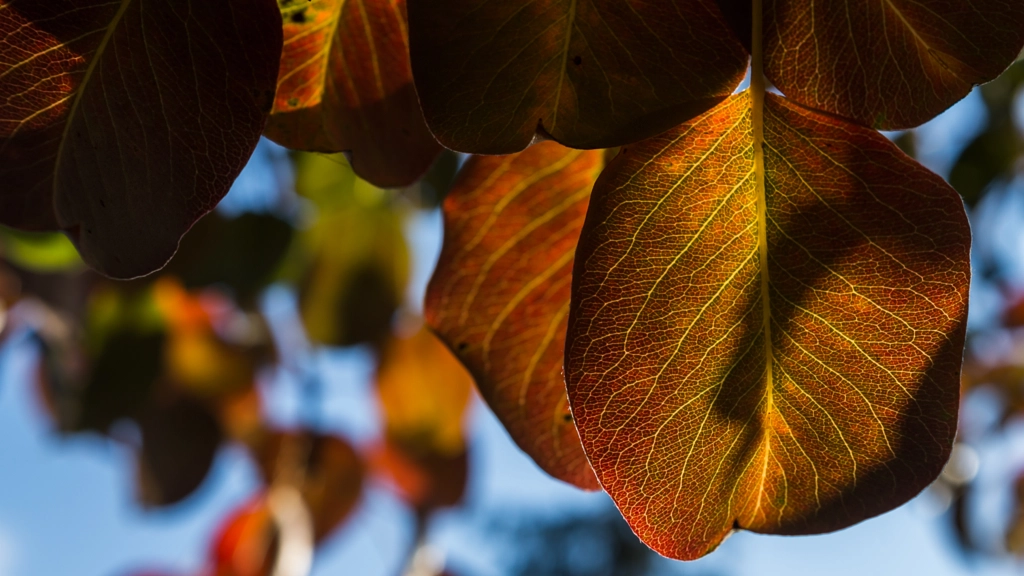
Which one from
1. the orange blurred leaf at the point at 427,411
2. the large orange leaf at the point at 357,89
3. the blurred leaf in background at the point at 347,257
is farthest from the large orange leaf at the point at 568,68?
the orange blurred leaf at the point at 427,411

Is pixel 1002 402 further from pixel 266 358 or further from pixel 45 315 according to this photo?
pixel 45 315

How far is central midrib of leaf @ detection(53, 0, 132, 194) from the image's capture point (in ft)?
1.24

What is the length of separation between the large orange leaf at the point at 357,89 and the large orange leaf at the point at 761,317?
158 millimetres

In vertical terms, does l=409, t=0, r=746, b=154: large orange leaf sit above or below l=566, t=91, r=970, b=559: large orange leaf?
above

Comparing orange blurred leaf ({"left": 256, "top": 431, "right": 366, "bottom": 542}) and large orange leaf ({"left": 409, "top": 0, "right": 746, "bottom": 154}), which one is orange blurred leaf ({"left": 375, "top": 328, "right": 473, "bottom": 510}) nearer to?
orange blurred leaf ({"left": 256, "top": 431, "right": 366, "bottom": 542})

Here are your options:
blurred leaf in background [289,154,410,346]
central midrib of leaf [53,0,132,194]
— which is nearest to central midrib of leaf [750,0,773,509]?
central midrib of leaf [53,0,132,194]

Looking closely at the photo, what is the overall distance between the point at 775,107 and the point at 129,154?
0.31 meters

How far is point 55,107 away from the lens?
39 cm

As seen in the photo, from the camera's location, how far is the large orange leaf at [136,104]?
0.38m

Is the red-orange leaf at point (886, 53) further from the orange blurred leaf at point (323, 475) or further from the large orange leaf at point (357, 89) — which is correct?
the orange blurred leaf at point (323, 475)

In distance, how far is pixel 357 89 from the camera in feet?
1.62

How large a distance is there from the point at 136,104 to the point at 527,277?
0.26m

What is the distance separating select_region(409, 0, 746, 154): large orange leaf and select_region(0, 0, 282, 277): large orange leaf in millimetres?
82

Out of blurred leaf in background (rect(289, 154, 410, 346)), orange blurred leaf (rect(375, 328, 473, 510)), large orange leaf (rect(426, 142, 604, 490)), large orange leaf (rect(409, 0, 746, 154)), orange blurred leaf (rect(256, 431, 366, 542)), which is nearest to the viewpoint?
→ large orange leaf (rect(409, 0, 746, 154))
